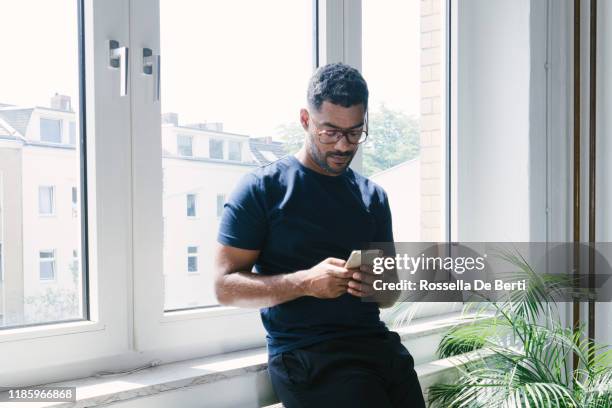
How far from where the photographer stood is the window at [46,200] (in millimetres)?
1679

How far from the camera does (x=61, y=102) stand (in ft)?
5.62

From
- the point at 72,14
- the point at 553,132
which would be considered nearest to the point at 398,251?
the point at 553,132

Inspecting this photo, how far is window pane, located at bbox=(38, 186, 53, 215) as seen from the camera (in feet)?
5.51

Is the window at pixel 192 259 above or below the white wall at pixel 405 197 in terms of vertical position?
below

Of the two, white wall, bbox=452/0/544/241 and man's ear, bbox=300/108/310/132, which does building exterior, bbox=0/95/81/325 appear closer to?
man's ear, bbox=300/108/310/132

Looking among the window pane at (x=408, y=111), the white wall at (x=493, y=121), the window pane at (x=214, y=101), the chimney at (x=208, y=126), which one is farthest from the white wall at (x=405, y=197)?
the chimney at (x=208, y=126)

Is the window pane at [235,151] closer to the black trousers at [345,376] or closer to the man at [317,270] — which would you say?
the man at [317,270]

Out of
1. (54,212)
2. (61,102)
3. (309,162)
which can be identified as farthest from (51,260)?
(309,162)

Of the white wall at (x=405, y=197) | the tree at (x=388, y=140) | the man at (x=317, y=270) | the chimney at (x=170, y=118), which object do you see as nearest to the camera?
the man at (x=317, y=270)

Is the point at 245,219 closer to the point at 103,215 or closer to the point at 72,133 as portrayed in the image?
the point at 103,215

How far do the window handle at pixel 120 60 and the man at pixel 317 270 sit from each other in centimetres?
40

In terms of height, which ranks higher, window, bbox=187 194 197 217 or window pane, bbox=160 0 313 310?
window pane, bbox=160 0 313 310

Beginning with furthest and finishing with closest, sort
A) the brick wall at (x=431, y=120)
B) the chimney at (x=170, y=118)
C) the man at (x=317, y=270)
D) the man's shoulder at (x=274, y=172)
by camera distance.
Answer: the brick wall at (x=431, y=120), the chimney at (x=170, y=118), the man's shoulder at (x=274, y=172), the man at (x=317, y=270)

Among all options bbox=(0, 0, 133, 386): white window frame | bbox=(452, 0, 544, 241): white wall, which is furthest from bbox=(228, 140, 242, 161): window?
bbox=(452, 0, 544, 241): white wall
